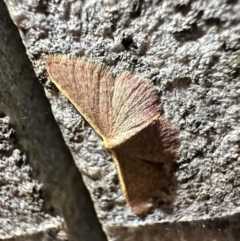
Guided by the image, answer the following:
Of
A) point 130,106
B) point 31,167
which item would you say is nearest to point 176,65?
point 130,106

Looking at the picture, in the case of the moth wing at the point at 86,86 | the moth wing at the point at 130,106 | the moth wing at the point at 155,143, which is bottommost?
the moth wing at the point at 155,143

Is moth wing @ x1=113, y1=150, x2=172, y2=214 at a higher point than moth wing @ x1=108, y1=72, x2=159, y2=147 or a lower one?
lower

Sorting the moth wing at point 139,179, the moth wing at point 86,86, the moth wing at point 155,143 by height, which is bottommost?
the moth wing at point 139,179

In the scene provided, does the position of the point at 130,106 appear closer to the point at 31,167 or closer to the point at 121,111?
the point at 121,111

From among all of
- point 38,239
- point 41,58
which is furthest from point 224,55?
point 38,239

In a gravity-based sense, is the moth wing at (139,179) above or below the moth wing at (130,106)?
below

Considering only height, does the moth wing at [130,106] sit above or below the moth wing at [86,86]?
below
